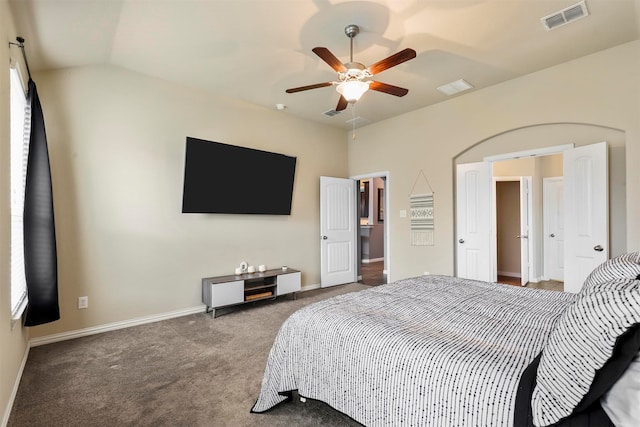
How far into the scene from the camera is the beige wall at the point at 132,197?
10.3 ft

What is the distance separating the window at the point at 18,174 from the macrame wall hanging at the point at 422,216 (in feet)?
14.9

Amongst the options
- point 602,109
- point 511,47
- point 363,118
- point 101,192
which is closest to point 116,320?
point 101,192

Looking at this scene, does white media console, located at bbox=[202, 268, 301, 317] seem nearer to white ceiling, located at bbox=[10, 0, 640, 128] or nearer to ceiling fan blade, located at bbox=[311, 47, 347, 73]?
white ceiling, located at bbox=[10, 0, 640, 128]

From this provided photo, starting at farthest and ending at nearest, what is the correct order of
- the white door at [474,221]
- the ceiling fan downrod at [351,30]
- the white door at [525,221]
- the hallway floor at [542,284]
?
the white door at [525,221] → the hallway floor at [542,284] → the white door at [474,221] → the ceiling fan downrod at [351,30]

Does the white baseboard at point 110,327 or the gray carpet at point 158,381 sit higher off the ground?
the white baseboard at point 110,327

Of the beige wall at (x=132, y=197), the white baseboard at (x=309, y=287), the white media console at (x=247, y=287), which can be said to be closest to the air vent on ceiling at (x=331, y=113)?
the beige wall at (x=132, y=197)

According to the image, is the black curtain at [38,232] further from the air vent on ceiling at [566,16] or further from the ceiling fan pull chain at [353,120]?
the air vent on ceiling at [566,16]

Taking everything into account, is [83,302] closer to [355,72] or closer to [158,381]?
[158,381]

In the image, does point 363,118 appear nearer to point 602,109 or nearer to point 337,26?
point 337,26

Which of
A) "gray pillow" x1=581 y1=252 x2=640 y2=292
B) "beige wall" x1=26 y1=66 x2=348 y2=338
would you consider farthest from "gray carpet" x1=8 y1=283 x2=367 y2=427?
"gray pillow" x1=581 y1=252 x2=640 y2=292

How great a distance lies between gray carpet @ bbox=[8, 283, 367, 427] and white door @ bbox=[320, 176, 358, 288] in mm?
1983

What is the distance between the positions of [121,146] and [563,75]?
16.4ft

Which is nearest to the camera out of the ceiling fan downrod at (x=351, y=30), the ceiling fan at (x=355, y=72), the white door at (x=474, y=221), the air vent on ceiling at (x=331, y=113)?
the ceiling fan at (x=355, y=72)

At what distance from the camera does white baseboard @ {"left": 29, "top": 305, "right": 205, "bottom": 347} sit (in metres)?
2.98
